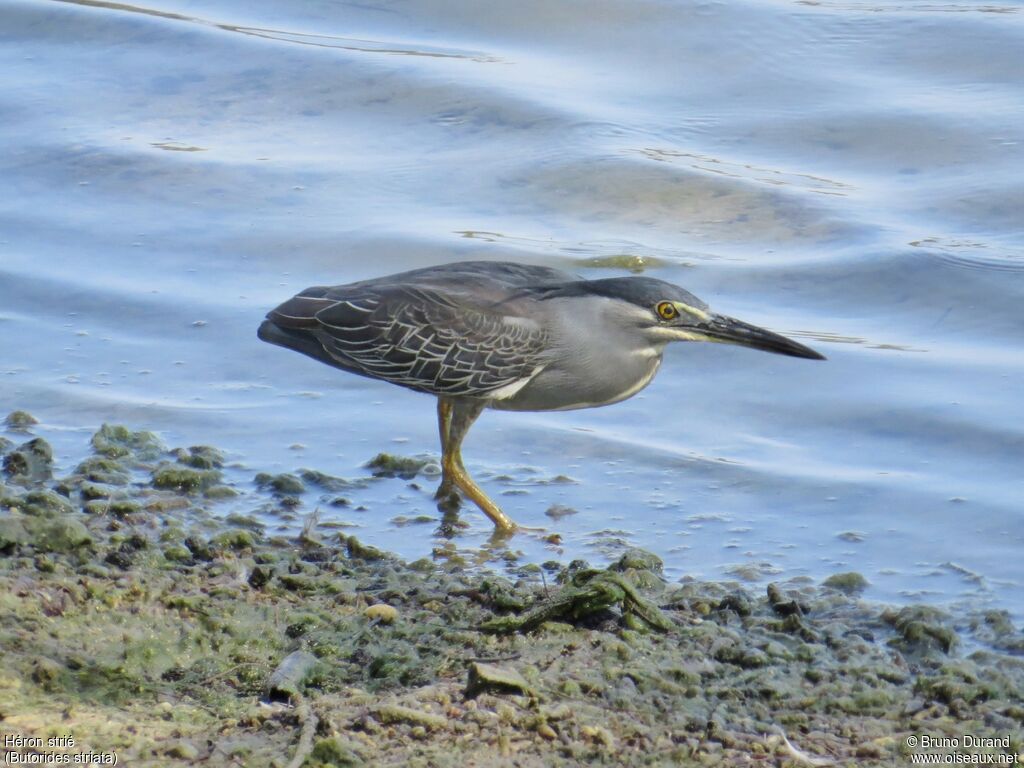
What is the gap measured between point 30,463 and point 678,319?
2.47 m

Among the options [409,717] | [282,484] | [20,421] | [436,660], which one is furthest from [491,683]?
[20,421]

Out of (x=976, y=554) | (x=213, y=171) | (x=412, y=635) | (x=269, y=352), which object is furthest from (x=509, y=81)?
(x=412, y=635)

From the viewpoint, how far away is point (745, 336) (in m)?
5.82

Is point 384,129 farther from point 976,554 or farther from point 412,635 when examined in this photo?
point 412,635

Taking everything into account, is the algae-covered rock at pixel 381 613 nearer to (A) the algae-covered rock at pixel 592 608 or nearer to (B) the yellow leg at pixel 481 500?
(A) the algae-covered rock at pixel 592 608

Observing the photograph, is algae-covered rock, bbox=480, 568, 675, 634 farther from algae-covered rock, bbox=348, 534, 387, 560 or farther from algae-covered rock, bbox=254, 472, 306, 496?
algae-covered rock, bbox=254, 472, 306, 496

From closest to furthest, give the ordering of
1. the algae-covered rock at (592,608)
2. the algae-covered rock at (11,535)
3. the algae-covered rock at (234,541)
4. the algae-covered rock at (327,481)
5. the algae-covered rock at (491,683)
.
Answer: the algae-covered rock at (491,683) < the algae-covered rock at (592,608) < the algae-covered rock at (11,535) < the algae-covered rock at (234,541) < the algae-covered rock at (327,481)

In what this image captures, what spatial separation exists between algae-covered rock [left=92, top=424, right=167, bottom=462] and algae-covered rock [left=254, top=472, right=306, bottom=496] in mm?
453

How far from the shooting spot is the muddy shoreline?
3586 millimetres

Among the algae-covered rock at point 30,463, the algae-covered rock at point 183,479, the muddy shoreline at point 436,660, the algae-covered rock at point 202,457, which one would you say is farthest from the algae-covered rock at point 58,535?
the algae-covered rock at point 202,457

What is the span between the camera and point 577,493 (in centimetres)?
621

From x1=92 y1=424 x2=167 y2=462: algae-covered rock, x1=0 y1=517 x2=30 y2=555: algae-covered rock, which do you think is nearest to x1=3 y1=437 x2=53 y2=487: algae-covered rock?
x1=92 y1=424 x2=167 y2=462: algae-covered rock

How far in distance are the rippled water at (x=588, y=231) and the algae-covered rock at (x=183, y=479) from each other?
43 cm

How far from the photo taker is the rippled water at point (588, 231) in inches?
244
